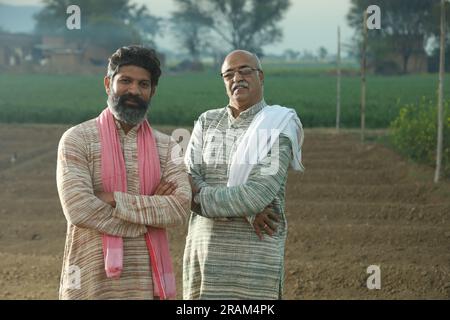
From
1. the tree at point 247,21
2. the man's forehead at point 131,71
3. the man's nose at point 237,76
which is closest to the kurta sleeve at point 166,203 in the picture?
the man's forehead at point 131,71

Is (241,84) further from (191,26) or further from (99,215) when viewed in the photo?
(191,26)

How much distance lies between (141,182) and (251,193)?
0.43 m

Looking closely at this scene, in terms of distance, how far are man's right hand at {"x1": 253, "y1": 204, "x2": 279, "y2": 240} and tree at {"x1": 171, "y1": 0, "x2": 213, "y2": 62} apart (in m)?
9.07

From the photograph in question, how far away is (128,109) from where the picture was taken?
104 inches

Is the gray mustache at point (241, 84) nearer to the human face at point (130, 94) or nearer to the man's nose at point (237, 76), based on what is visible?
the man's nose at point (237, 76)

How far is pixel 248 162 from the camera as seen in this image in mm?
2904

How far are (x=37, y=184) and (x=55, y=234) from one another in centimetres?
197

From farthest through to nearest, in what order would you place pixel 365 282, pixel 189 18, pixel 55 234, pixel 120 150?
pixel 189 18
pixel 55 234
pixel 365 282
pixel 120 150

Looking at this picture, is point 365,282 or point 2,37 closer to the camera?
point 365,282

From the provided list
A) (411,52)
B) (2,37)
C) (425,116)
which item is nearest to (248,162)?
(425,116)

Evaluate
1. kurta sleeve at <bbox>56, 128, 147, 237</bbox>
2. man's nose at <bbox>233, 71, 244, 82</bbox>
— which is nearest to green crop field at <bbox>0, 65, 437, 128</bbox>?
man's nose at <bbox>233, 71, 244, 82</bbox>

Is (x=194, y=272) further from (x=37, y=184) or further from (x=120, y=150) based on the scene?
(x=37, y=184)

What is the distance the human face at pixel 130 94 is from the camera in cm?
264
